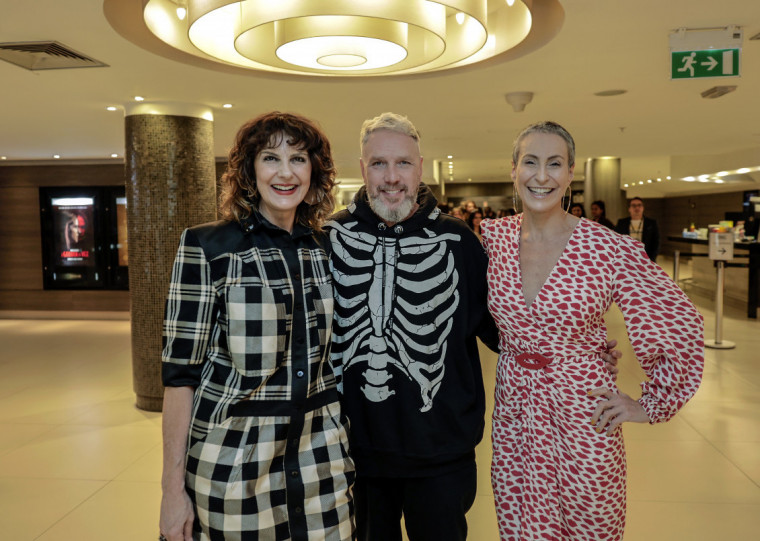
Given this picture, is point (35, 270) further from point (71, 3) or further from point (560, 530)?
point (560, 530)

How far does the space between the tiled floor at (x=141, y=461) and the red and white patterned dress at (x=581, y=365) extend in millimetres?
1447

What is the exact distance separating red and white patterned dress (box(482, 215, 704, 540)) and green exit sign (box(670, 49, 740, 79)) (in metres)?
2.45

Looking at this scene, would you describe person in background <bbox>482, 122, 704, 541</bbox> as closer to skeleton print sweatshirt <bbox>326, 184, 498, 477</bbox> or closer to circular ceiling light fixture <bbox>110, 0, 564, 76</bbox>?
skeleton print sweatshirt <bbox>326, 184, 498, 477</bbox>

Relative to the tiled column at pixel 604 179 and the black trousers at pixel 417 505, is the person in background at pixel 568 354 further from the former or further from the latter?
the tiled column at pixel 604 179

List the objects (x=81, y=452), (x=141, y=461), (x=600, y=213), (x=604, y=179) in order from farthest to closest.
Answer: (x=604, y=179), (x=600, y=213), (x=81, y=452), (x=141, y=461)

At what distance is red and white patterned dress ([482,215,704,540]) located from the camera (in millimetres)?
1932

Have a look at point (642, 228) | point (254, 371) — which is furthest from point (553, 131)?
point (642, 228)

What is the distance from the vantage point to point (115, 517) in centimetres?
359

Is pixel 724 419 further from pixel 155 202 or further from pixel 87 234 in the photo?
pixel 87 234

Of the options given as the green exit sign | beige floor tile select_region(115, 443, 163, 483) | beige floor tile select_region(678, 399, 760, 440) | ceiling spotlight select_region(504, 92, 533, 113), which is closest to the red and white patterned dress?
Answer: the green exit sign

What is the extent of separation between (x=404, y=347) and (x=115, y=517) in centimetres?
254

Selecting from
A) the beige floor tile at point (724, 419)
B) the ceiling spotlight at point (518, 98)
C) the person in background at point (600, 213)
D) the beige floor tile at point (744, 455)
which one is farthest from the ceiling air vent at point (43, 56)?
the person in background at point (600, 213)

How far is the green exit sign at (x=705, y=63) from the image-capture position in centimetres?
379

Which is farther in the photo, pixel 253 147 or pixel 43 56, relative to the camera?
pixel 43 56
